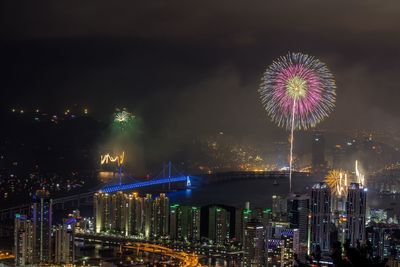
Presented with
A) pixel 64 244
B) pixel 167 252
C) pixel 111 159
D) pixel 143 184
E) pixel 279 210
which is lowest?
pixel 167 252

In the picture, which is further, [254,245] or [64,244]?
[64,244]

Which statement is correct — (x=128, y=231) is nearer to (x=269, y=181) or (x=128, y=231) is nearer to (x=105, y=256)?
(x=105, y=256)

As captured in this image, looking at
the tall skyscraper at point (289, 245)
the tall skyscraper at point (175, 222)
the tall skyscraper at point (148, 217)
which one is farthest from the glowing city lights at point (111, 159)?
the tall skyscraper at point (289, 245)

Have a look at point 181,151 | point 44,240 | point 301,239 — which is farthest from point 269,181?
point 44,240

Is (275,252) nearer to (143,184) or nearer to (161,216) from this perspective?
(161,216)

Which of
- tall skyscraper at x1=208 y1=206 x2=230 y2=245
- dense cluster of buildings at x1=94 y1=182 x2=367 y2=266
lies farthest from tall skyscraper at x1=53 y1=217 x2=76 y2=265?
tall skyscraper at x1=208 y1=206 x2=230 y2=245

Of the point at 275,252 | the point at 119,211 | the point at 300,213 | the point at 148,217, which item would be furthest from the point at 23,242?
the point at 300,213
